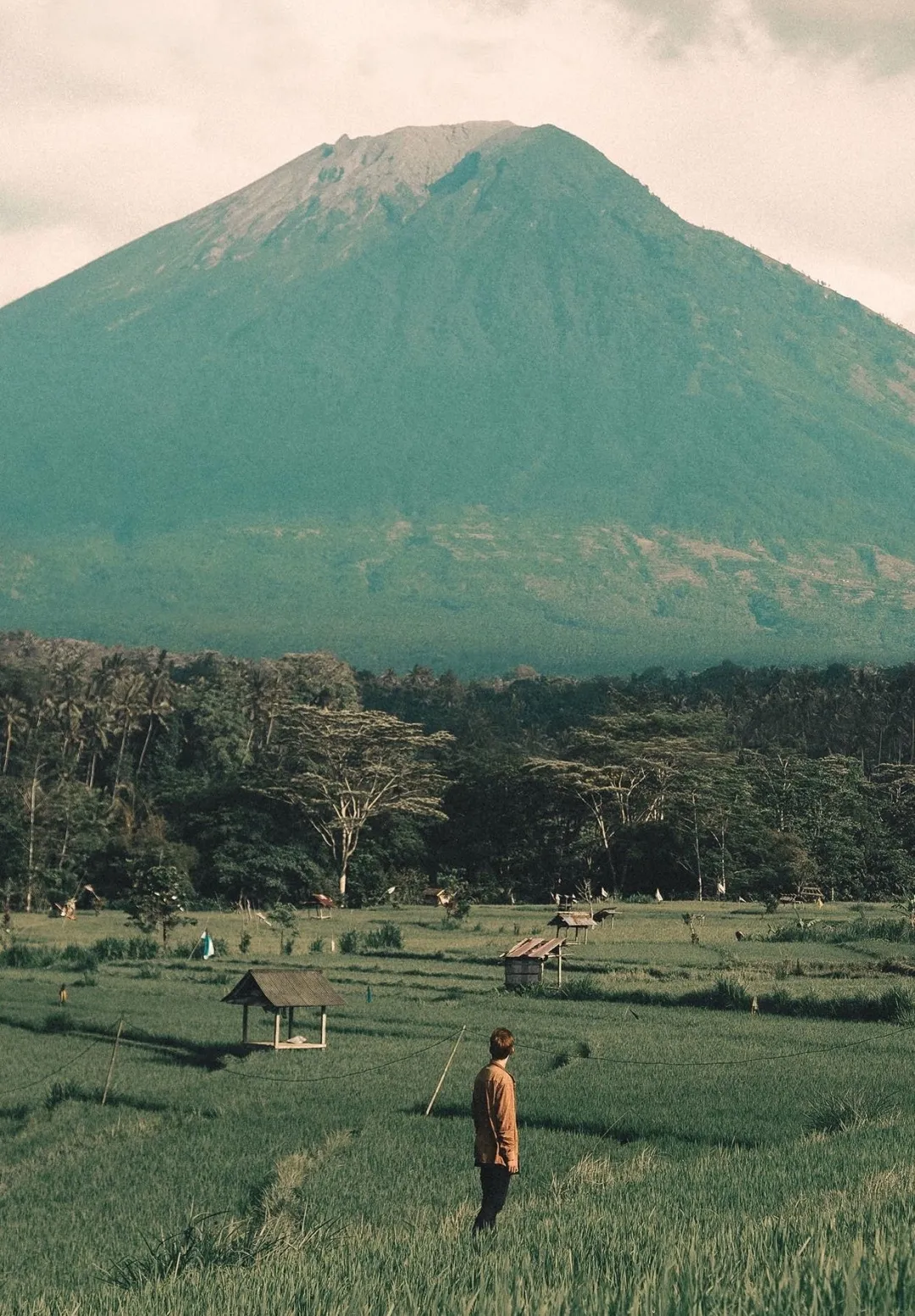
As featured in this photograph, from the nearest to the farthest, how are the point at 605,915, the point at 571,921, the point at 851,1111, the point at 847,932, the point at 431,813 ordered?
1. the point at 851,1111
2. the point at 571,921
3. the point at 847,932
4. the point at 605,915
5. the point at 431,813

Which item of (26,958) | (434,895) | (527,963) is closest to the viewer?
(527,963)

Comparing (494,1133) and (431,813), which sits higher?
(431,813)

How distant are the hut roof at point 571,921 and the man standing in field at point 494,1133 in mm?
35394

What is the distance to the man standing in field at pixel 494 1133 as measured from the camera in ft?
40.8

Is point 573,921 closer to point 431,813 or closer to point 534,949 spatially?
point 534,949

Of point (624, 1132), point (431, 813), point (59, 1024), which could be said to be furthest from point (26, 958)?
point (624, 1132)

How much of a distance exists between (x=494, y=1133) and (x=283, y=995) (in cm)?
1743

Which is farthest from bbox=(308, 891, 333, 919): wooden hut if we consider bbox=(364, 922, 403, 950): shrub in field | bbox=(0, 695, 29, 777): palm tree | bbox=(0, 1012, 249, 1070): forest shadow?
bbox=(0, 1012, 249, 1070): forest shadow

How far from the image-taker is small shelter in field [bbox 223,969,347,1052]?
29.2 m

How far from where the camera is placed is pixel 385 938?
166 ft

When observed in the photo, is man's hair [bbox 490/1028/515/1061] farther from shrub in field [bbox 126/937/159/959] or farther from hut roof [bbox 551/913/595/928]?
shrub in field [bbox 126/937/159/959]

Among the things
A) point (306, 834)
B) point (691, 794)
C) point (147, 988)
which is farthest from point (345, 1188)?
point (306, 834)

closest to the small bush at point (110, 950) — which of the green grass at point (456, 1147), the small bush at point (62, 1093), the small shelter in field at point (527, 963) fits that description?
the green grass at point (456, 1147)

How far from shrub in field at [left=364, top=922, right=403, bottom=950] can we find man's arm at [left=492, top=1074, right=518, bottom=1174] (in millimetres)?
37338
